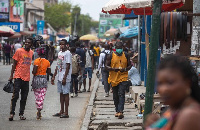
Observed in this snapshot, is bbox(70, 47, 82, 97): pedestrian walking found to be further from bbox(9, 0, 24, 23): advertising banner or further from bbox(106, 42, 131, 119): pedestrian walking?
bbox(9, 0, 24, 23): advertising banner

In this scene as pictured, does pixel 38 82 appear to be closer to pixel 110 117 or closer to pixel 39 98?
pixel 39 98

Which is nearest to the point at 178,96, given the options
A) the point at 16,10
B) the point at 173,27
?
the point at 173,27

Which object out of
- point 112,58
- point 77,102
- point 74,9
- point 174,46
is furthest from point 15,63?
point 74,9

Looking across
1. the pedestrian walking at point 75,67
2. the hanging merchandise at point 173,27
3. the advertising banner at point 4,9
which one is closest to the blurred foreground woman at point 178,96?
the hanging merchandise at point 173,27

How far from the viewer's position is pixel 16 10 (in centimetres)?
5912

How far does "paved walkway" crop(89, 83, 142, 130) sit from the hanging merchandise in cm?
197

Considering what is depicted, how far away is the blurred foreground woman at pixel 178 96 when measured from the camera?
2295mm

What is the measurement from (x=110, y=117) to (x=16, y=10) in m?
50.9

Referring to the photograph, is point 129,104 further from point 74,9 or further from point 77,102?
point 74,9

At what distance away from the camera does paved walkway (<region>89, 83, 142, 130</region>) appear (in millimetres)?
9188

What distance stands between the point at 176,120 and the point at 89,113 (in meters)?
8.52

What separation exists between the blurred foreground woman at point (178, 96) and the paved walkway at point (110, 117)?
6.53 m

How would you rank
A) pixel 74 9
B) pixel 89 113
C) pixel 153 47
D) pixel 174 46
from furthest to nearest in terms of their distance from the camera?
1. pixel 74 9
2. pixel 89 113
3. pixel 174 46
4. pixel 153 47

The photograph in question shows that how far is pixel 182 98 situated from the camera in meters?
Result: 2.40
